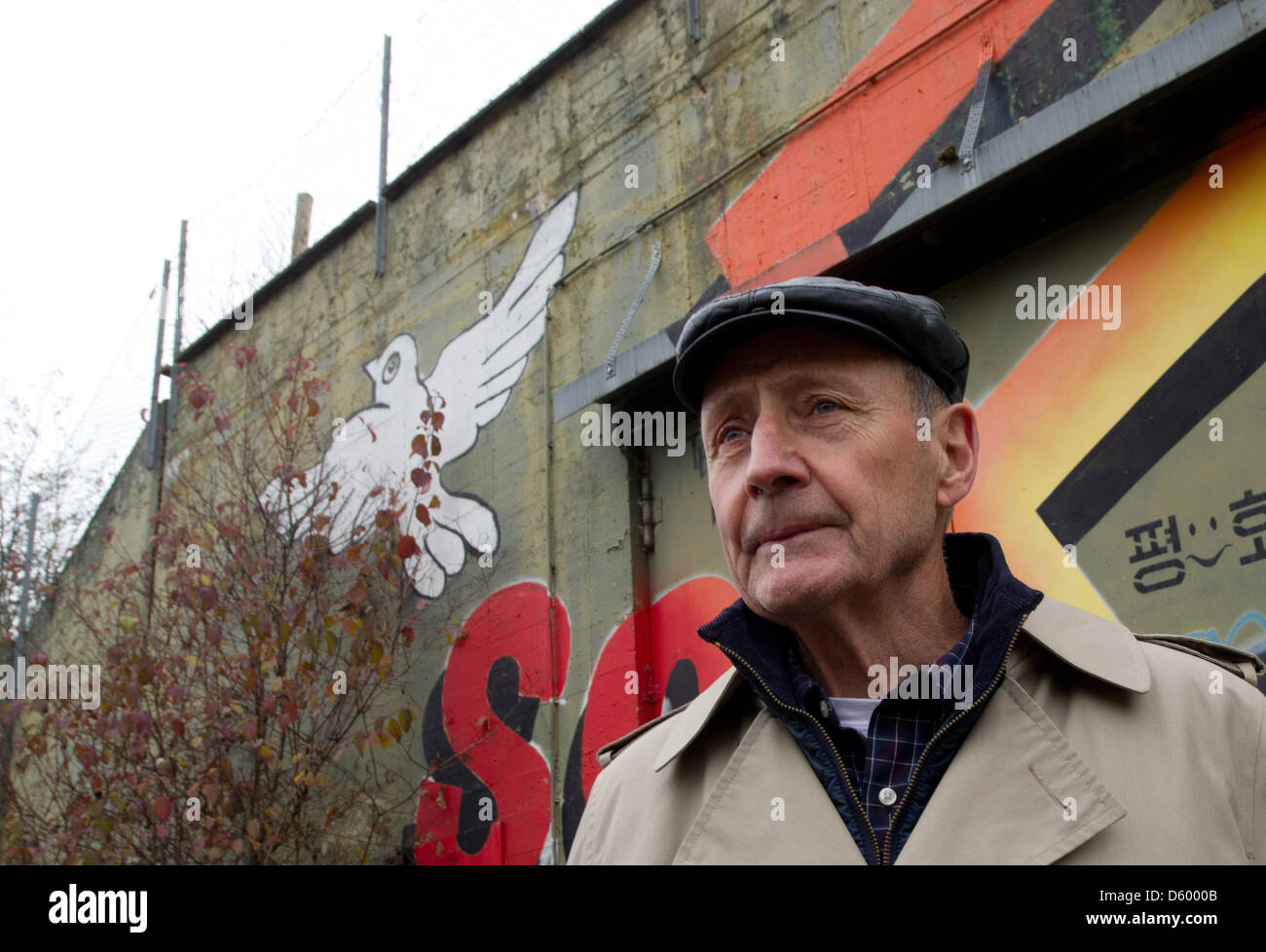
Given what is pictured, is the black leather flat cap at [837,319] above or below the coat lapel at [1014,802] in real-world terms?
above

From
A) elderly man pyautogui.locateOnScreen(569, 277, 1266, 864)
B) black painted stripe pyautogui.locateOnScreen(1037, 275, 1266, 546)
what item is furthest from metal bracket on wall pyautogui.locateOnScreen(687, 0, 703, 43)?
elderly man pyautogui.locateOnScreen(569, 277, 1266, 864)

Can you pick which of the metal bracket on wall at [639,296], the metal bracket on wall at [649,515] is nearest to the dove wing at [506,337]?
the metal bracket on wall at [639,296]

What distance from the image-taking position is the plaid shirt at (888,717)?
1599mm

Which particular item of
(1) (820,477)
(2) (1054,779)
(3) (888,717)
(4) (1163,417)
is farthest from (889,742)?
(4) (1163,417)

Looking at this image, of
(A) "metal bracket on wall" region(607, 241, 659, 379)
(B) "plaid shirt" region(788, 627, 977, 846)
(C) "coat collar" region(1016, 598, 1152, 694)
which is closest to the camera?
(C) "coat collar" region(1016, 598, 1152, 694)

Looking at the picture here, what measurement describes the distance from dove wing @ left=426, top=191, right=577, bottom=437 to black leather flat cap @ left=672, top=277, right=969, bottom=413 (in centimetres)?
473

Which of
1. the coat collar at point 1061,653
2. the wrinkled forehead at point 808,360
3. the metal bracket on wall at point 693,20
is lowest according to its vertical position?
the coat collar at point 1061,653

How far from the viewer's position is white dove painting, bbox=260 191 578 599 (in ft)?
22.2

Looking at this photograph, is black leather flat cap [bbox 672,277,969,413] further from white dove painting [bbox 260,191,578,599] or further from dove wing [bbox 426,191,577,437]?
dove wing [bbox 426,191,577,437]

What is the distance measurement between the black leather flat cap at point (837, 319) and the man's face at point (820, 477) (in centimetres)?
4

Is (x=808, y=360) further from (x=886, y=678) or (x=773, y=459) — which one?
(x=886, y=678)

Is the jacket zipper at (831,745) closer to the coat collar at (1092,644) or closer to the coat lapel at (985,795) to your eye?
the coat lapel at (985,795)
